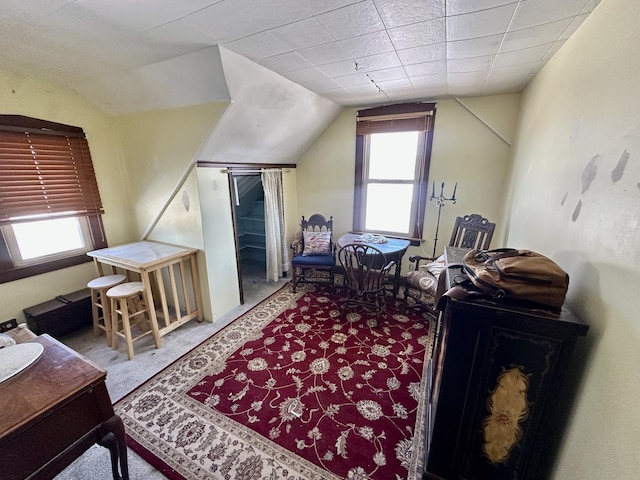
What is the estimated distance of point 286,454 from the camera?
1.52 meters

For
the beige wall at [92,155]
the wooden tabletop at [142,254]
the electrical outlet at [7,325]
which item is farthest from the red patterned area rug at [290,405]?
the beige wall at [92,155]

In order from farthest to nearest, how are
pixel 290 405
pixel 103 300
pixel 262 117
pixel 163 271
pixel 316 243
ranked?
pixel 316 243 < pixel 163 271 < pixel 262 117 < pixel 103 300 < pixel 290 405

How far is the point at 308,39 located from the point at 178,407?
2.66 meters

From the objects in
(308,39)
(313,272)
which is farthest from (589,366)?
(313,272)

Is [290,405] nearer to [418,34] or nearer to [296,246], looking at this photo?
[296,246]

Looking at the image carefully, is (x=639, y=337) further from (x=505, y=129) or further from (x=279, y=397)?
(x=505, y=129)

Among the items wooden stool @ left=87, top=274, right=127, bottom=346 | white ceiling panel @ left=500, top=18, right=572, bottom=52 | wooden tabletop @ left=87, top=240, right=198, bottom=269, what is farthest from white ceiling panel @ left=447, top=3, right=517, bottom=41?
wooden stool @ left=87, top=274, right=127, bottom=346

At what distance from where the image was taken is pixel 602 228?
3.28ft

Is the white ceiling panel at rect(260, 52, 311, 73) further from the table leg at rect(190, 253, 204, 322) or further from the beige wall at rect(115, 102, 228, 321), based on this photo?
the table leg at rect(190, 253, 204, 322)

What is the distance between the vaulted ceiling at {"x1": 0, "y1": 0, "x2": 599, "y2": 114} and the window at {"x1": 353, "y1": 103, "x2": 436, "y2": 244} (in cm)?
70

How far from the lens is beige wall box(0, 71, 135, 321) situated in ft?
7.43

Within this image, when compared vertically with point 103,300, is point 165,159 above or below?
above

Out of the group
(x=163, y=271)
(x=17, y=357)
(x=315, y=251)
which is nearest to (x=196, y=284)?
(x=163, y=271)

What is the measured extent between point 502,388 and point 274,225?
307 centimetres
